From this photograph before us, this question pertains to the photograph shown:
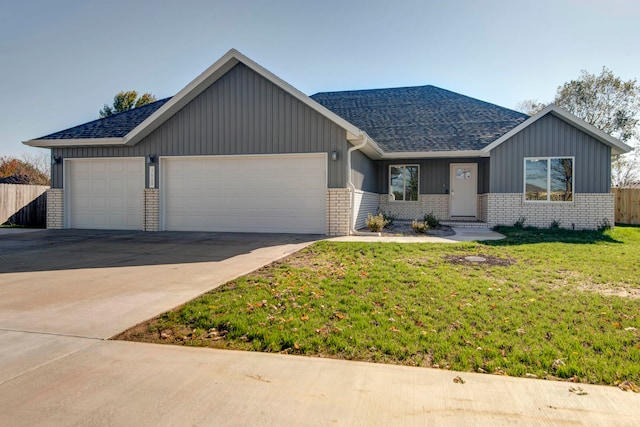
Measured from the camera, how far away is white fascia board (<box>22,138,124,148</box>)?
13078 mm

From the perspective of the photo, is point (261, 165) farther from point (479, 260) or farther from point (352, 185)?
point (479, 260)

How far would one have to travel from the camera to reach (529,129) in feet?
44.0

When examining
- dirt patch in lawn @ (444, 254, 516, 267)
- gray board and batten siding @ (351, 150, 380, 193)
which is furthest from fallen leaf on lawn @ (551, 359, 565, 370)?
gray board and batten siding @ (351, 150, 380, 193)

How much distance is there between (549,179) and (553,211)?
115 centimetres

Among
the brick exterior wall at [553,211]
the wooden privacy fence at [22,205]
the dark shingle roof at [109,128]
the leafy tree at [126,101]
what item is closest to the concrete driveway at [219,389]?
the dark shingle roof at [109,128]

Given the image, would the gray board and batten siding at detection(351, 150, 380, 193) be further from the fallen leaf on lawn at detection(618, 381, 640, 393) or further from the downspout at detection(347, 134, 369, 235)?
→ the fallen leaf on lawn at detection(618, 381, 640, 393)

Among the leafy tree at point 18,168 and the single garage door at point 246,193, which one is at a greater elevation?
the leafy tree at point 18,168

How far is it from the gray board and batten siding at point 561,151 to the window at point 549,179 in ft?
0.58

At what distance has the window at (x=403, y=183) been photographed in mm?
16906

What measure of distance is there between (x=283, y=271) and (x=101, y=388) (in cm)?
387

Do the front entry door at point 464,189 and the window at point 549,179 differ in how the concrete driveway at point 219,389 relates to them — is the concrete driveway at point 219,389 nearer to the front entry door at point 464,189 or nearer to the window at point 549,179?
the window at point 549,179

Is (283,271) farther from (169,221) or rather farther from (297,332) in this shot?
(169,221)

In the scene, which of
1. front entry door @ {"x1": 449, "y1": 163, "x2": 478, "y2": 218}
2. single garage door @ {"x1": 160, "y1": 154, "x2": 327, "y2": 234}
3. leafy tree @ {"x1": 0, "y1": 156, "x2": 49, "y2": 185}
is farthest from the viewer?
leafy tree @ {"x1": 0, "y1": 156, "x2": 49, "y2": 185}

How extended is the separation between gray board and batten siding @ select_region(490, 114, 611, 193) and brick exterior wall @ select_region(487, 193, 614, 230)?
32cm
